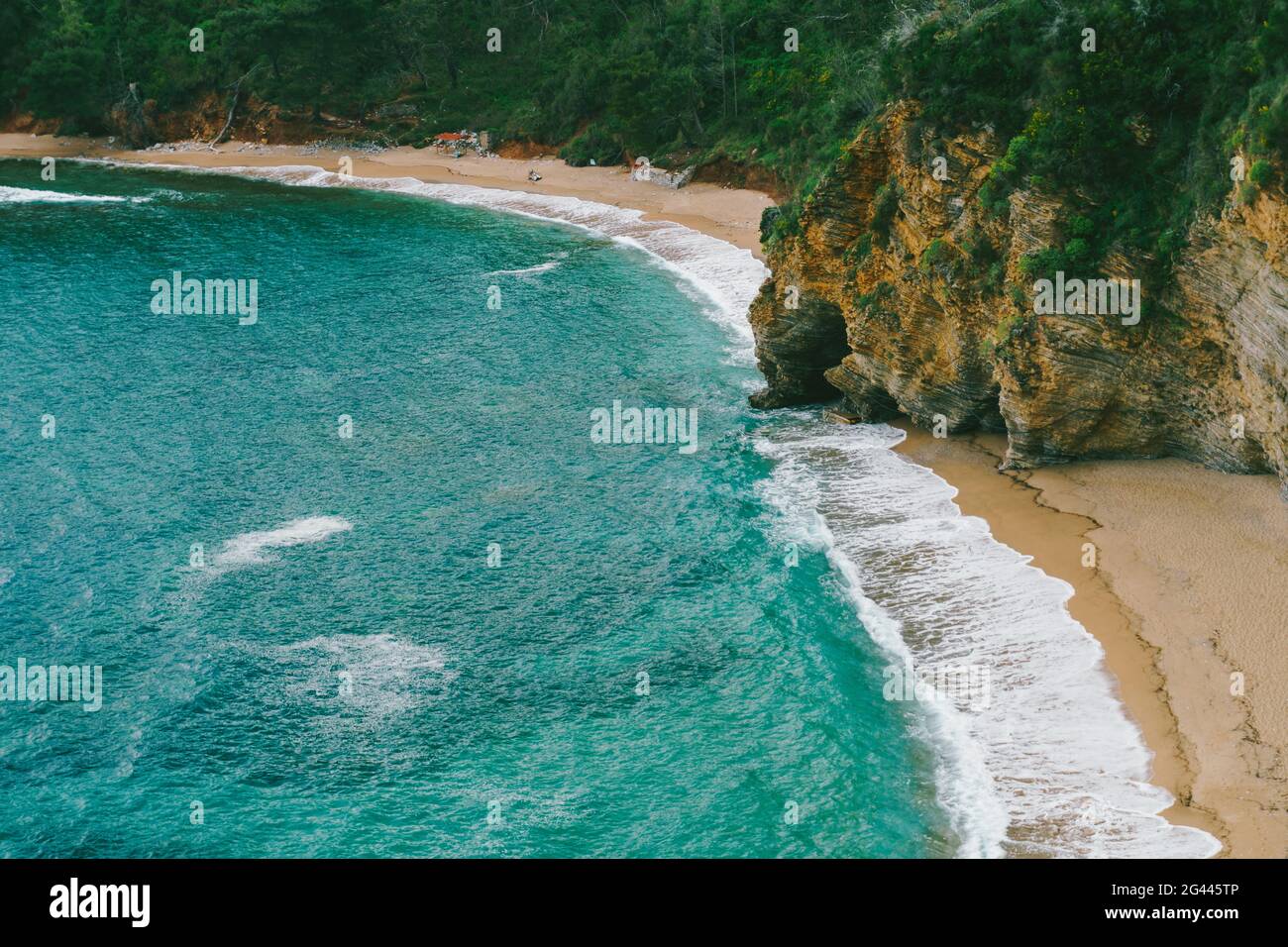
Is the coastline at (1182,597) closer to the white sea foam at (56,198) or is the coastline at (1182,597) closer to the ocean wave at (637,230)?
the ocean wave at (637,230)

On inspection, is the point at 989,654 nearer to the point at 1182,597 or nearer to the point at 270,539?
the point at 1182,597

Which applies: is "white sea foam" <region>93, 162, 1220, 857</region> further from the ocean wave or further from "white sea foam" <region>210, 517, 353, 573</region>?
the ocean wave

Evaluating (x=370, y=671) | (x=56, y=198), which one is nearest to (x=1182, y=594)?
(x=370, y=671)

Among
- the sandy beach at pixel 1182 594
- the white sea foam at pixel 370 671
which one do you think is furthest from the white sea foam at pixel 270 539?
the sandy beach at pixel 1182 594

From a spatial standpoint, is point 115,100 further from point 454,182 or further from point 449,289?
point 449,289

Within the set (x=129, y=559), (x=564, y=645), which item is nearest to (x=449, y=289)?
(x=129, y=559)
